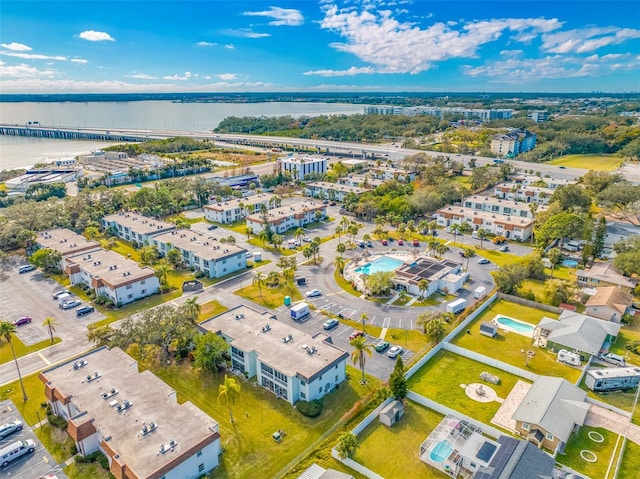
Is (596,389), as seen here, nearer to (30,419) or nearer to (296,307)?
(296,307)

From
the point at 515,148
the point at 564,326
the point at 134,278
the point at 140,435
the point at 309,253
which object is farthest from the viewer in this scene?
the point at 515,148

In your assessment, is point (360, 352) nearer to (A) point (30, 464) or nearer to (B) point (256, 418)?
(B) point (256, 418)

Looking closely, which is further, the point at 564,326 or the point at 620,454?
the point at 564,326

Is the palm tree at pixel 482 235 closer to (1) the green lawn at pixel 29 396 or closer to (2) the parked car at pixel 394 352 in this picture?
(2) the parked car at pixel 394 352

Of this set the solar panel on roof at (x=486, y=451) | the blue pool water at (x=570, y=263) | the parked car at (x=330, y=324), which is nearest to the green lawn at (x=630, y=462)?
the solar panel on roof at (x=486, y=451)

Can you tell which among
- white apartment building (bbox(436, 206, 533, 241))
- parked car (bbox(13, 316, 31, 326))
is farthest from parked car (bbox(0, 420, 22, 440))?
white apartment building (bbox(436, 206, 533, 241))

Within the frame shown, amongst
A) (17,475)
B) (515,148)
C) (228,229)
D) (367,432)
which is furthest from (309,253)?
(515,148)

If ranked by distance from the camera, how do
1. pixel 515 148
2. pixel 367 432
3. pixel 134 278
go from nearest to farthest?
pixel 367 432, pixel 134 278, pixel 515 148

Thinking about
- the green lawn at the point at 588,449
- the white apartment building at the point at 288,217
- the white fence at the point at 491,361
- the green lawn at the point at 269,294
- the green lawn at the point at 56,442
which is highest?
the white apartment building at the point at 288,217
